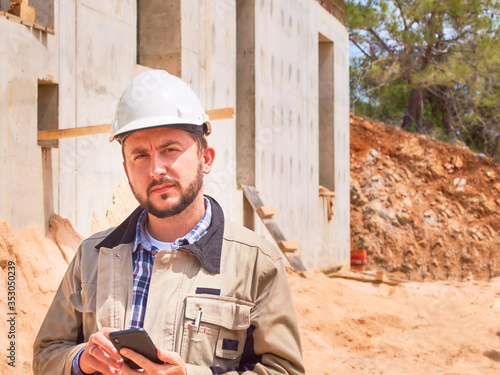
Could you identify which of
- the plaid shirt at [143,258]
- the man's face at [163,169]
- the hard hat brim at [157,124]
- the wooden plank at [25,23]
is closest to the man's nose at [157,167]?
the man's face at [163,169]

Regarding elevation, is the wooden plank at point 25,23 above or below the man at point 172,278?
above

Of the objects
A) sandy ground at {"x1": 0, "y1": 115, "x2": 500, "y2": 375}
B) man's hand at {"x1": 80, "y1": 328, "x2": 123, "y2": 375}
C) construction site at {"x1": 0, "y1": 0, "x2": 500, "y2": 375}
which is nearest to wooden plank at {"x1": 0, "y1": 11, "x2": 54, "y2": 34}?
construction site at {"x1": 0, "y1": 0, "x2": 500, "y2": 375}

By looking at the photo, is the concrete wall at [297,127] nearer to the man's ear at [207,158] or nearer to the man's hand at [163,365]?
the man's ear at [207,158]

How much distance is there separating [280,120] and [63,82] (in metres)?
5.21

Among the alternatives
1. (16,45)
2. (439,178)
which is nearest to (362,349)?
(16,45)

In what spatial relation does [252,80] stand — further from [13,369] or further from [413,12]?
[413,12]

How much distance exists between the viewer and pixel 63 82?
5.37 metres

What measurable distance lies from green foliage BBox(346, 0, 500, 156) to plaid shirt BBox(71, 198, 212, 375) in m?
16.2

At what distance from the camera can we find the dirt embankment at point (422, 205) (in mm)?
16859

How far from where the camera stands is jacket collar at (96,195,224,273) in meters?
1.92

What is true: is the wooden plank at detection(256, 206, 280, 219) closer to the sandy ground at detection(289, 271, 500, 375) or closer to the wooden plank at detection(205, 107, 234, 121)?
the sandy ground at detection(289, 271, 500, 375)

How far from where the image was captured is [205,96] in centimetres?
785

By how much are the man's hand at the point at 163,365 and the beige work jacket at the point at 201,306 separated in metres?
0.09

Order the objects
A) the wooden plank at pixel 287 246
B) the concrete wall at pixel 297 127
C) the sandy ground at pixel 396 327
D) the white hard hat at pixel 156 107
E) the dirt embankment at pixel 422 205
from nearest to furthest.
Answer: the white hard hat at pixel 156 107
the sandy ground at pixel 396 327
the wooden plank at pixel 287 246
the concrete wall at pixel 297 127
the dirt embankment at pixel 422 205
